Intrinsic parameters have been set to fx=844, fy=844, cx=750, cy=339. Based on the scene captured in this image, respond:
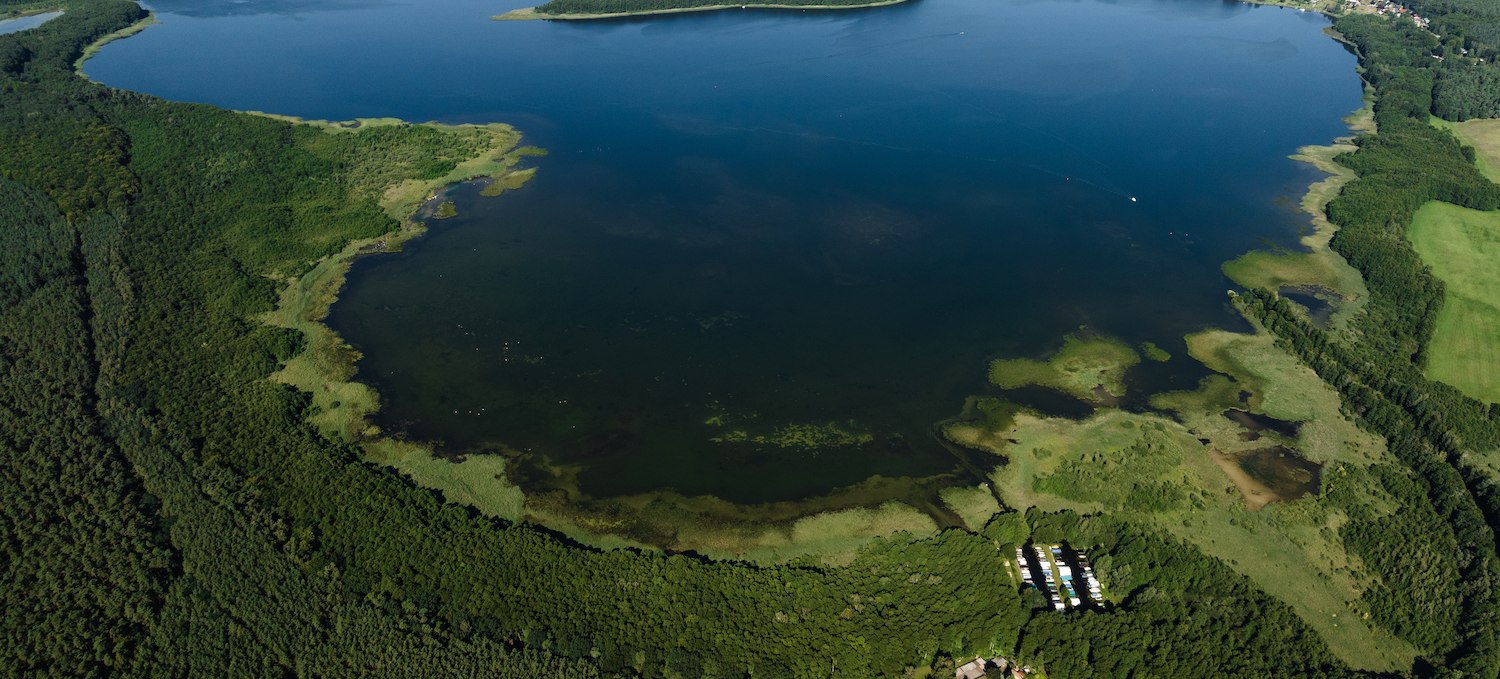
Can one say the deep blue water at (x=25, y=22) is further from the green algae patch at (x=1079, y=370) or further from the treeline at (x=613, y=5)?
the green algae patch at (x=1079, y=370)

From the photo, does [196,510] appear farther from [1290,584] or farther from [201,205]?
[1290,584]

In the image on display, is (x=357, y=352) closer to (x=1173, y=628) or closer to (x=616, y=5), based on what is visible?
(x=1173, y=628)

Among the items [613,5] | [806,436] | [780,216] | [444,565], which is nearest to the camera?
[444,565]

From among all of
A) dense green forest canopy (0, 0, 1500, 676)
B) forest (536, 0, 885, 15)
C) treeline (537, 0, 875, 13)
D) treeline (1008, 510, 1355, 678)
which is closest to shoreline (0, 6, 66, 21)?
forest (536, 0, 885, 15)

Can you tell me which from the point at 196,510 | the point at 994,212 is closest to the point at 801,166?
the point at 994,212

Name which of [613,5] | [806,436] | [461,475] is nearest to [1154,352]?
[806,436]

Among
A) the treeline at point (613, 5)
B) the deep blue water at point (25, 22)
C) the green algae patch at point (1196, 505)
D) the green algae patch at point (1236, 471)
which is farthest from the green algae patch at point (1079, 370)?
the deep blue water at point (25, 22)
